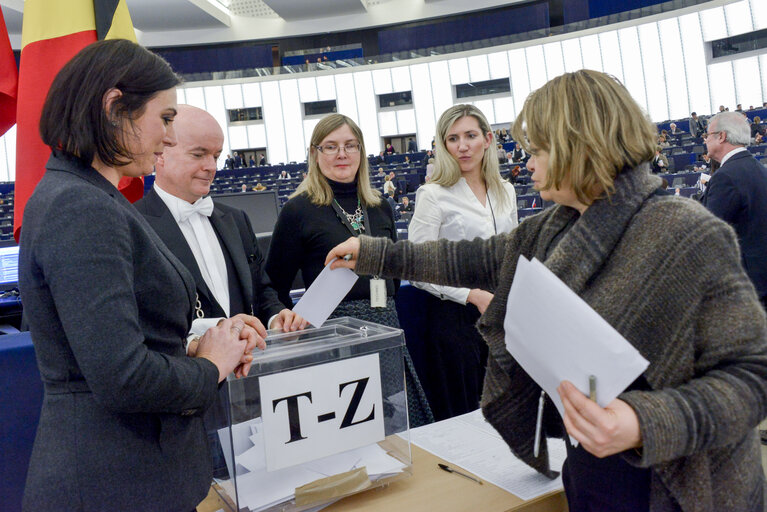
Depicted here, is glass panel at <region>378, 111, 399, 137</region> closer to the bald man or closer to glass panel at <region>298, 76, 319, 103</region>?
glass panel at <region>298, 76, 319, 103</region>

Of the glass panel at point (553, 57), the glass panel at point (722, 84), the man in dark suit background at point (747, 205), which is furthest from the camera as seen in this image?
the glass panel at point (553, 57)

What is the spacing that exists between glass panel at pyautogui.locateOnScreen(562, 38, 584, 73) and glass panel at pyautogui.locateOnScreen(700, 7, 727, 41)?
3635mm

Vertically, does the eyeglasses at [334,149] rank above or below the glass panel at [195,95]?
below

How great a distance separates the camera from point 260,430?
0.99 metres

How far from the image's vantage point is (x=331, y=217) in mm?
2289

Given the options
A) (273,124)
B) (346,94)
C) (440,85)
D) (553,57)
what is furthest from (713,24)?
(273,124)

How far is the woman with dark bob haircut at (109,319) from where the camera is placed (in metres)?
0.82

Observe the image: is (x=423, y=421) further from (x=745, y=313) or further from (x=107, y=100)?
(x=107, y=100)

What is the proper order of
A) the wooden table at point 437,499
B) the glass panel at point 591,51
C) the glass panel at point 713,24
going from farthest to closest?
the glass panel at point 591,51 → the glass panel at point 713,24 → the wooden table at point 437,499

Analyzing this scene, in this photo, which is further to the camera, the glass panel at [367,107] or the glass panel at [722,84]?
the glass panel at [367,107]

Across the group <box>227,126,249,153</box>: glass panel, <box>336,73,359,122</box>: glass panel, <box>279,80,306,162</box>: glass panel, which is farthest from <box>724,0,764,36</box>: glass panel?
<box>227,126,249,153</box>: glass panel

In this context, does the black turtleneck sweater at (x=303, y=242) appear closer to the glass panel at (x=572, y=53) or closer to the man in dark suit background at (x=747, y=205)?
the man in dark suit background at (x=747, y=205)

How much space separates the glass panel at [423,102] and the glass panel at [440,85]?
5.7 inches

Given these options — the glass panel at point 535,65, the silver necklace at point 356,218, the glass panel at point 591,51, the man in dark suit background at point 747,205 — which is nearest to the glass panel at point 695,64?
the glass panel at point 591,51
